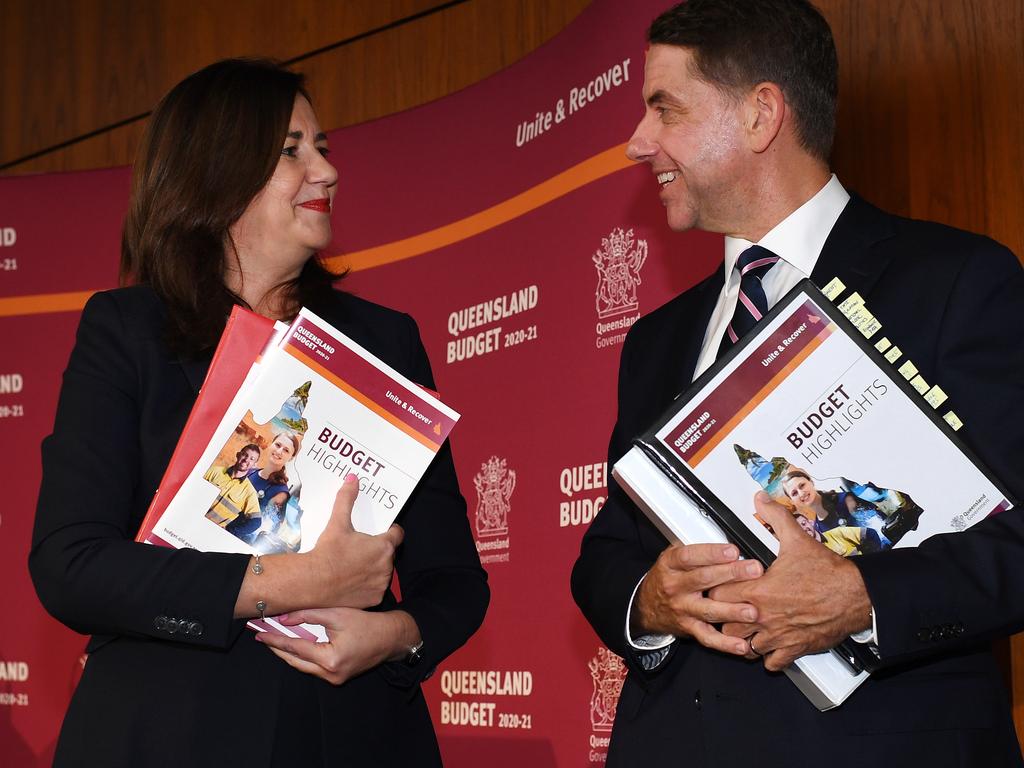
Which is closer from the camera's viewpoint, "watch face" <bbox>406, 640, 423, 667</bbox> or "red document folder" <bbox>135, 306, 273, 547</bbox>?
"red document folder" <bbox>135, 306, 273, 547</bbox>

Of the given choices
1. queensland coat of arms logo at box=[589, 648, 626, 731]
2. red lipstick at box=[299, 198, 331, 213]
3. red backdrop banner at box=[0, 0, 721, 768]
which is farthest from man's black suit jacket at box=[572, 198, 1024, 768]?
queensland coat of arms logo at box=[589, 648, 626, 731]

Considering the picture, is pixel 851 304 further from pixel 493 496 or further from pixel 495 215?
pixel 495 215

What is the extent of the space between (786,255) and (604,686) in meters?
1.83

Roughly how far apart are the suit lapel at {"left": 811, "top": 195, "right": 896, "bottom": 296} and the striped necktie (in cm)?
9

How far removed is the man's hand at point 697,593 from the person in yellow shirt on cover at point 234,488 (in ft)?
2.00

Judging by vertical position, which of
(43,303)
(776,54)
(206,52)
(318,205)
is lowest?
(318,205)

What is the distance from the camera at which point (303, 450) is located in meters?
1.82

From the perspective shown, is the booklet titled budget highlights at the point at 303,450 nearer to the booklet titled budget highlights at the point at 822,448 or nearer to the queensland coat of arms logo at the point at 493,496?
the booklet titled budget highlights at the point at 822,448

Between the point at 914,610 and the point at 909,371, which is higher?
the point at 909,371

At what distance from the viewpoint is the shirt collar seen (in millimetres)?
2097

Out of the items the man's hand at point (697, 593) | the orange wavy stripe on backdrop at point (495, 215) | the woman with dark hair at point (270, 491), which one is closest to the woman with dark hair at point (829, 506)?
the man's hand at point (697, 593)

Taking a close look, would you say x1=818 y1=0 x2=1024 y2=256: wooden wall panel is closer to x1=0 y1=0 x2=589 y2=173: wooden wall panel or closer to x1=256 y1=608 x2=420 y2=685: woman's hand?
x1=0 y1=0 x2=589 y2=173: wooden wall panel

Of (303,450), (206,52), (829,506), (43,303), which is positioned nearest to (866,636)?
(829,506)

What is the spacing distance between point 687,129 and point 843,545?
936mm
